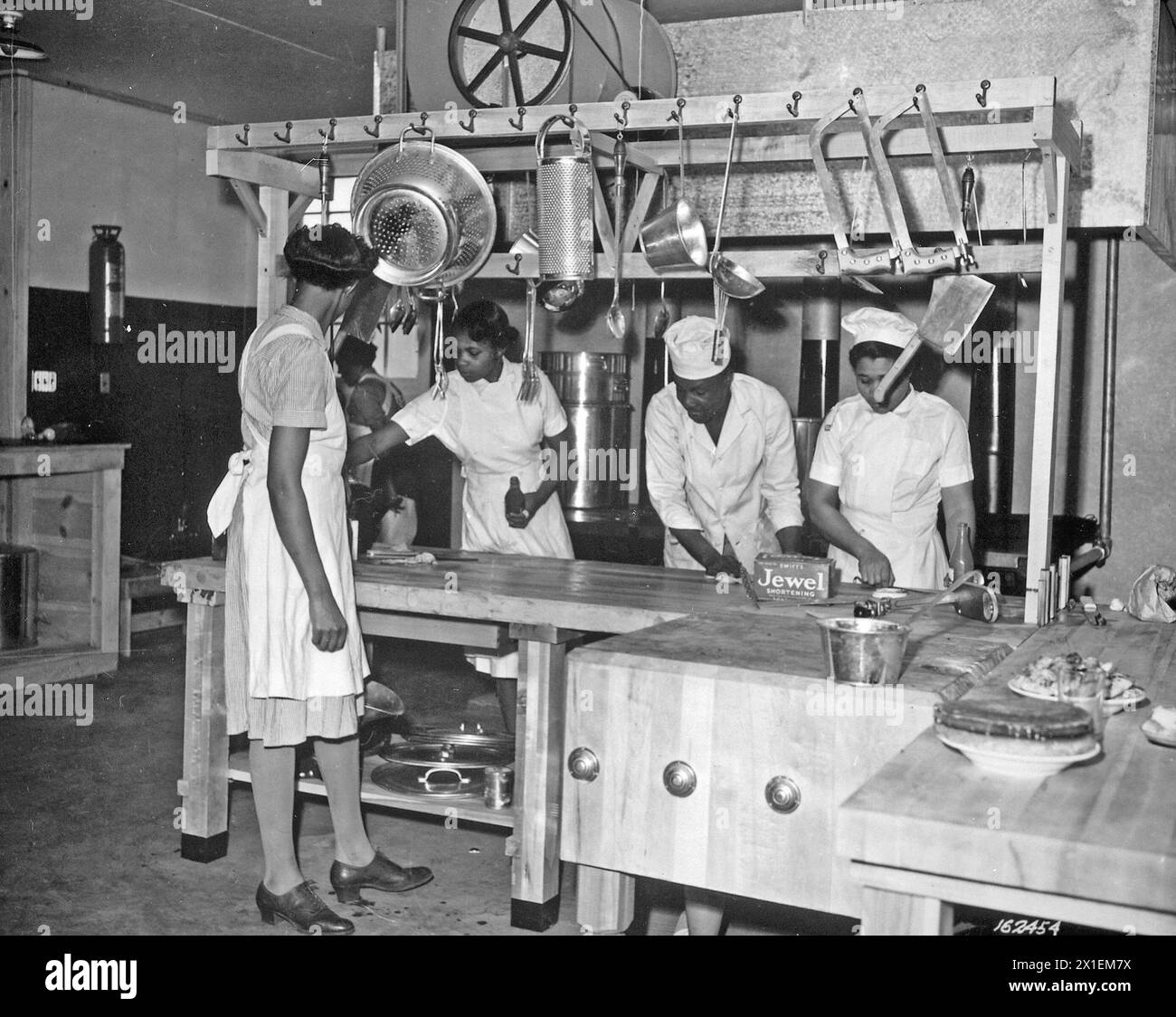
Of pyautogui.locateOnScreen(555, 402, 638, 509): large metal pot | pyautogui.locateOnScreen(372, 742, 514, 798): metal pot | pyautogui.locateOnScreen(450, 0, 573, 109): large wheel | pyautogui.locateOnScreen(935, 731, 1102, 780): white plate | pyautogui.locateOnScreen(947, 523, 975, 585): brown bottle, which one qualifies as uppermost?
pyautogui.locateOnScreen(450, 0, 573, 109): large wheel

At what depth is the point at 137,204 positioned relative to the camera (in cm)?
745

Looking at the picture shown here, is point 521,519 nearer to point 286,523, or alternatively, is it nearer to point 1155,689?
point 286,523

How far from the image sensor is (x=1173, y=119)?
4.86m

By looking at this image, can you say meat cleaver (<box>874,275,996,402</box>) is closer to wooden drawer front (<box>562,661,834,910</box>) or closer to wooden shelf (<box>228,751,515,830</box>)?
wooden drawer front (<box>562,661,834,910</box>)

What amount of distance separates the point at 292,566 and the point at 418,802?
860mm

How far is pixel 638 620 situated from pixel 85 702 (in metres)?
3.61

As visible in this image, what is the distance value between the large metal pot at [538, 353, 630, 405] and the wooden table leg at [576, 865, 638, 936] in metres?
2.71

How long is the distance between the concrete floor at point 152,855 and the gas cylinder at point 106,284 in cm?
252

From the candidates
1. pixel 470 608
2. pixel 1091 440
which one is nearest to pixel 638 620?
pixel 470 608

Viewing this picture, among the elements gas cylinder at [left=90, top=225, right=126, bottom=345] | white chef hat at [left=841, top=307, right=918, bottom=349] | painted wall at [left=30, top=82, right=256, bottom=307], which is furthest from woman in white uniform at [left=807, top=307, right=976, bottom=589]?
painted wall at [left=30, top=82, right=256, bottom=307]

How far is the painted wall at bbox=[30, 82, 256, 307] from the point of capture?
6863 mm

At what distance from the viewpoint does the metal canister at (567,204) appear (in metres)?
3.30

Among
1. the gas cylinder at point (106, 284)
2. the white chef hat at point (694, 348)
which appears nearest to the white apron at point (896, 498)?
the white chef hat at point (694, 348)

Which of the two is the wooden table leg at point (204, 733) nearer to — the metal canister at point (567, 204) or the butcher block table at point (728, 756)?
the metal canister at point (567, 204)
